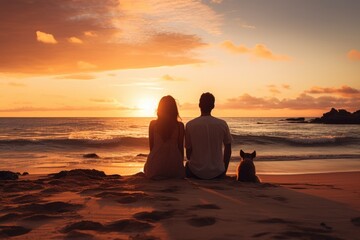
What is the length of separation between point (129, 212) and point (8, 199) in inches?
71.8

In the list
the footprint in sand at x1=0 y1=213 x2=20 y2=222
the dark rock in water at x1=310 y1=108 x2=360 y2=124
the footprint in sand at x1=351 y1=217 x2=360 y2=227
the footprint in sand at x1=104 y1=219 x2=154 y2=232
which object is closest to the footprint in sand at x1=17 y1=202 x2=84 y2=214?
the footprint in sand at x1=0 y1=213 x2=20 y2=222

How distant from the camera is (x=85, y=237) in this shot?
3137 mm

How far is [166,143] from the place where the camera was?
6242mm

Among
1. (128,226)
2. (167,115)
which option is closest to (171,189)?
(167,115)

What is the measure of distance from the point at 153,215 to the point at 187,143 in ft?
9.34

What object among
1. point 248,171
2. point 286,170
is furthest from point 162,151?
point 286,170

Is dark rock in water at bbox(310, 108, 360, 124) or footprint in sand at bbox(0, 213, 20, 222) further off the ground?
dark rock in water at bbox(310, 108, 360, 124)

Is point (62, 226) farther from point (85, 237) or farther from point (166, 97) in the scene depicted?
point (166, 97)

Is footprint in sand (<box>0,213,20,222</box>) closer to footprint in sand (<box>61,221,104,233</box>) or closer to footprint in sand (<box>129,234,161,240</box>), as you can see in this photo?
footprint in sand (<box>61,221,104,233</box>)

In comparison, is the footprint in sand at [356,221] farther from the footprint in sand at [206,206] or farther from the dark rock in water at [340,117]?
the dark rock in water at [340,117]

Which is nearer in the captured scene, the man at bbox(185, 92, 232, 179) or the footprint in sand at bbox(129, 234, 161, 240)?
the footprint in sand at bbox(129, 234, 161, 240)

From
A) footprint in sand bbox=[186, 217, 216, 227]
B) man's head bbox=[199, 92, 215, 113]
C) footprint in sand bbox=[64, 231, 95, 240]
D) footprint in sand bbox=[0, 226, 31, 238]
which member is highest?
man's head bbox=[199, 92, 215, 113]

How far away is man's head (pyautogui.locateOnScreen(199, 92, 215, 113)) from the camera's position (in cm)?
641

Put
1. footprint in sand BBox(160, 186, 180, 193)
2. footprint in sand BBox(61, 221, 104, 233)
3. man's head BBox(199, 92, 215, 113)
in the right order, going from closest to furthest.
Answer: footprint in sand BBox(61, 221, 104, 233) → footprint in sand BBox(160, 186, 180, 193) → man's head BBox(199, 92, 215, 113)
